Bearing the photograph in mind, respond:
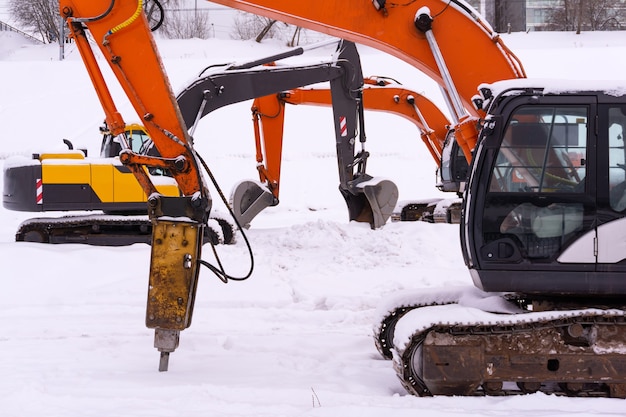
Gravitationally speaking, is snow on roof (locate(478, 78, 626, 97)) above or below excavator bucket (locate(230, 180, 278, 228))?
above

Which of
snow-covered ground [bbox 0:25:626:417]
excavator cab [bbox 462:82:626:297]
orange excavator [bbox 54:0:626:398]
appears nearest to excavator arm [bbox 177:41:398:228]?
snow-covered ground [bbox 0:25:626:417]

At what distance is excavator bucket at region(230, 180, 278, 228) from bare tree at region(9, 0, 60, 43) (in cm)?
4015

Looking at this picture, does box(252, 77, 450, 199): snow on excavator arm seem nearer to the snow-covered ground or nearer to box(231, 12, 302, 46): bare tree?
the snow-covered ground

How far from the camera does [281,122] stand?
43.6ft

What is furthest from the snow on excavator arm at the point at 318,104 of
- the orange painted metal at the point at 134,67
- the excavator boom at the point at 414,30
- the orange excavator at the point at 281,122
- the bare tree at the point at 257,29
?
the bare tree at the point at 257,29

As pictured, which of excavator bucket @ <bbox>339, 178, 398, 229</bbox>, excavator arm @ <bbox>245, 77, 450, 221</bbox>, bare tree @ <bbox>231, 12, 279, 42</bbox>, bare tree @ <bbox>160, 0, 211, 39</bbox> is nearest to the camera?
excavator bucket @ <bbox>339, 178, 398, 229</bbox>

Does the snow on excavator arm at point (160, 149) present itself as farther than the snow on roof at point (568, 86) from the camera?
Yes

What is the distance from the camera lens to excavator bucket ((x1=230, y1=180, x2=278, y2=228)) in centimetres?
1310

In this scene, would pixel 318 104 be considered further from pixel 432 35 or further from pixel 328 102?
pixel 432 35

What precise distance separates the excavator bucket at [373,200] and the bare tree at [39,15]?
4093 centimetres

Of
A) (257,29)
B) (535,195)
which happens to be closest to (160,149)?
(535,195)

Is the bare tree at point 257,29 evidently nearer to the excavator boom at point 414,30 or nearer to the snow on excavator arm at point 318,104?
the snow on excavator arm at point 318,104

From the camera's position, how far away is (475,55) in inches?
266

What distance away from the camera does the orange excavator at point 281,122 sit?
43.1 ft
